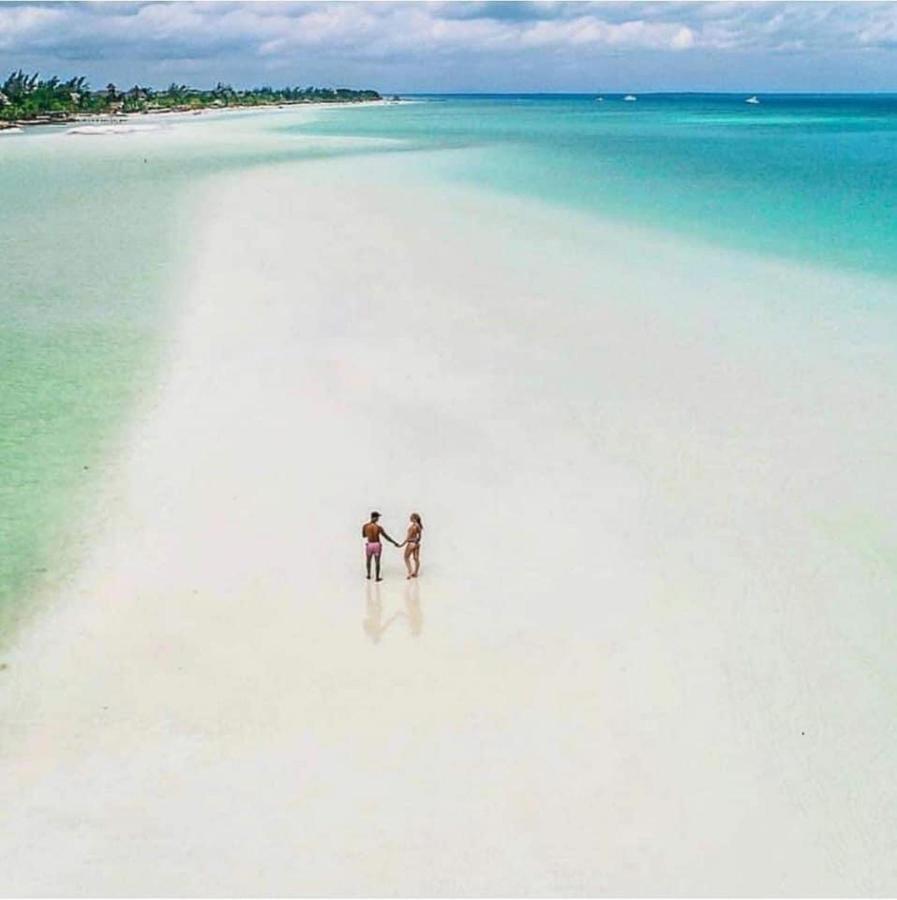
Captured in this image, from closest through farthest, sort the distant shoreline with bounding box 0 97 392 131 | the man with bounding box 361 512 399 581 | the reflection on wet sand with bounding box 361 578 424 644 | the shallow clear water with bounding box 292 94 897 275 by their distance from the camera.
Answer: the reflection on wet sand with bounding box 361 578 424 644 < the man with bounding box 361 512 399 581 < the shallow clear water with bounding box 292 94 897 275 < the distant shoreline with bounding box 0 97 392 131

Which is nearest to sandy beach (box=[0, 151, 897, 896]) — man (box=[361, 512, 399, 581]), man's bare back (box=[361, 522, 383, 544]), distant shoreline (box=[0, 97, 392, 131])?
man (box=[361, 512, 399, 581])

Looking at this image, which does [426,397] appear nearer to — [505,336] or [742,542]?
[505,336]

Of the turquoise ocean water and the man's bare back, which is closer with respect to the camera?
the man's bare back

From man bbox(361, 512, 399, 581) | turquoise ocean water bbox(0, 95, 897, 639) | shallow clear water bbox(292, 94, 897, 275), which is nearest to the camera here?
man bbox(361, 512, 399, 581)

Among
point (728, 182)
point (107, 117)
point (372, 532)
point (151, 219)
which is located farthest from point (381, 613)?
point (107, 117)

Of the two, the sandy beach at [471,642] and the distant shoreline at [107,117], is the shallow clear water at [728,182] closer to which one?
the sandy beach at [471,642]

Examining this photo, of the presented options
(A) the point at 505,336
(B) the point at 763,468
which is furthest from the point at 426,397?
(B) the point at 763,468

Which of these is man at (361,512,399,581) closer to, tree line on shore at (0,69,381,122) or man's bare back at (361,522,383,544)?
man's bare back at (361,522,383,544)
